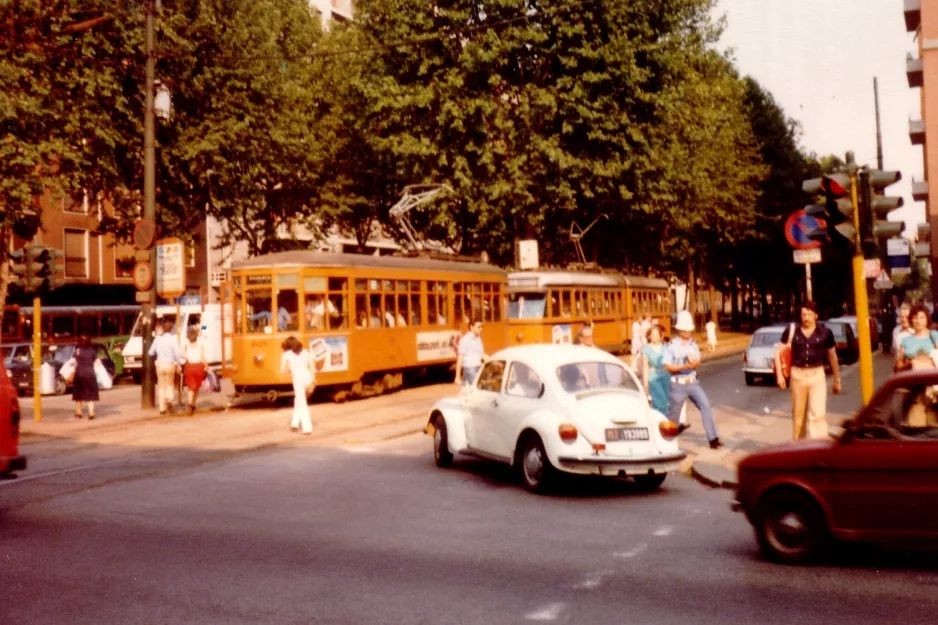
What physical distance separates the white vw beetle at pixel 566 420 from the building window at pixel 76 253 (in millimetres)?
39111

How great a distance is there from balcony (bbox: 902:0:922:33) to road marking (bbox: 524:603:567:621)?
159 feet

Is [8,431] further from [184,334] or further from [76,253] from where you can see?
[76,253]

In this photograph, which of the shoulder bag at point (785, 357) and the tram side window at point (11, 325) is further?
the tram side window at point (11, 325)

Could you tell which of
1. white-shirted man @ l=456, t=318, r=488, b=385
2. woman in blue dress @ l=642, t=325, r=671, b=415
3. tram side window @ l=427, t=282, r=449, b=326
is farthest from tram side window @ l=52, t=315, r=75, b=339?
woman in blue dress @ l=642, t=325, r=671, b=415

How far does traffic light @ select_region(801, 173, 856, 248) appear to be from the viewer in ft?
37.1

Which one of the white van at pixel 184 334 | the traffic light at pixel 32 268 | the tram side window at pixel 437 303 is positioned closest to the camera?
the traffic light at pixel 32 268

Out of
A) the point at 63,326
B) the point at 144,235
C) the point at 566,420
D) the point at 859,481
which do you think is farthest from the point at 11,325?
the point at 859,481

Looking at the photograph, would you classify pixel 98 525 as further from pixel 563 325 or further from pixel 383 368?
pixel 563 325

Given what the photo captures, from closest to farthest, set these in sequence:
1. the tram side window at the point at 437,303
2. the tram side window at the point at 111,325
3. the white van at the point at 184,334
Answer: the tram side window at the point at 437,303, the white van at the point at 184,334, the tram side window at the point at 111,325

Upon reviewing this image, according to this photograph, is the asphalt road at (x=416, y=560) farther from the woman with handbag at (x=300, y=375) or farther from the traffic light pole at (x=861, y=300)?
the woman with handbag at (x=300, y=375)

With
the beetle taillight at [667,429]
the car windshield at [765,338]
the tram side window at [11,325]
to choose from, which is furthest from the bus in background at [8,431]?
the tram side window at [11,325]

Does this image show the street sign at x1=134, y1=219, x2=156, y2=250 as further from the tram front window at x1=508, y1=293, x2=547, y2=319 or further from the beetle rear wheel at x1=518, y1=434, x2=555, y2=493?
the tram front window at x1=508, y1=293, x2=547, y2=319

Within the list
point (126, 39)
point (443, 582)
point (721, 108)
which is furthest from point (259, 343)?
point (721, 108)

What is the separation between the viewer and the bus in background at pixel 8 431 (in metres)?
10.2
